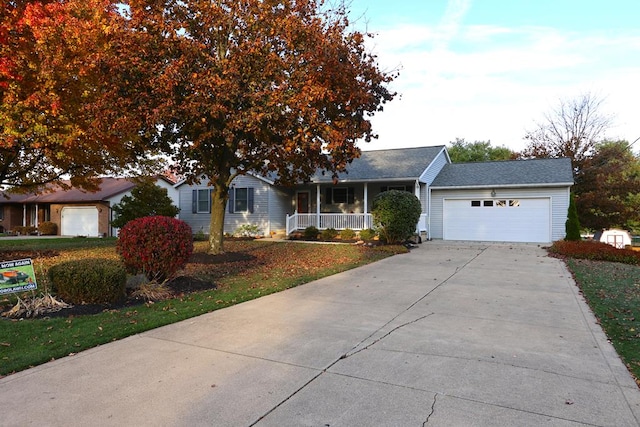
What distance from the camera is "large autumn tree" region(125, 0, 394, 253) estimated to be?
30.2ft

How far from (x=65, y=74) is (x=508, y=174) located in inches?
724

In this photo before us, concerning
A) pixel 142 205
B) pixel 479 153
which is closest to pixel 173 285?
pixel 142 205

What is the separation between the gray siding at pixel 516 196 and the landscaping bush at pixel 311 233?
19.3 ft

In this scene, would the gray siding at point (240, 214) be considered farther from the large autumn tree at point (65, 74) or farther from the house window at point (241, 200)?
the large autumn tree at point (65, 74)

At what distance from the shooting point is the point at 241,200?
75.1 ft

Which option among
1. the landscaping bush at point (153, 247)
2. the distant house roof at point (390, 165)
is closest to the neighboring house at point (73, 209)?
the distant house roof at point (390, 165)

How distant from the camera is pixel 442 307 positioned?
21.5 feet

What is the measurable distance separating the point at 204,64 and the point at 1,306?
6777 millimetres

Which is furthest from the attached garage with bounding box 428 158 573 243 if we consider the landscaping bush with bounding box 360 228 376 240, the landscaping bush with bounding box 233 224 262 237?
the landscaping bush with bounding box 233 224 262 237

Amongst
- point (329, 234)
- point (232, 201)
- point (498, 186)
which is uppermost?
point (498, 186)

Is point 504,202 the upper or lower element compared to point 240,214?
upper

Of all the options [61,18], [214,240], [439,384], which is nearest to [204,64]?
[61,18]

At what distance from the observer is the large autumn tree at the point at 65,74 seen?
8.99m

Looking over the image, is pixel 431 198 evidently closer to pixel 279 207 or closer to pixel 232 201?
pixel 279 207
